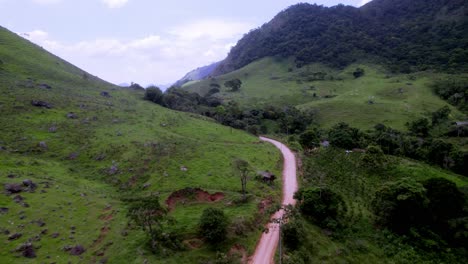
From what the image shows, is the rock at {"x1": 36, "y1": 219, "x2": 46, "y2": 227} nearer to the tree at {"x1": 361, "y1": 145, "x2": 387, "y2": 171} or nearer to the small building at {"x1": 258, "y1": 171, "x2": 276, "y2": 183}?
the small building at {"x1": 258, "y1": 171, "x2": 276, "y2": 183}

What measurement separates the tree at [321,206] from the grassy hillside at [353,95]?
72086 mm

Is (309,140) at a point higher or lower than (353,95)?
lower

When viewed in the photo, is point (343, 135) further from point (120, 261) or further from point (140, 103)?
point (140, 103)

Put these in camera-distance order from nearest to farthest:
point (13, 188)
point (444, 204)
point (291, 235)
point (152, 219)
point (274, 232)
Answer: point (152, 219), point (291, 235), point (274, 232), point (13, 188), point (444, 204)

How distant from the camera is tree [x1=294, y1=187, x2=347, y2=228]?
43219 millimetres

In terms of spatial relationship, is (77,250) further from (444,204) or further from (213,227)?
(444,204)

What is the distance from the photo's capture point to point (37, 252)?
33219mm

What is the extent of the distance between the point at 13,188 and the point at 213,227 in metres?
31.5

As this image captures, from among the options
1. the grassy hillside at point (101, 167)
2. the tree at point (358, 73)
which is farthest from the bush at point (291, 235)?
the tree at point (358, 73)

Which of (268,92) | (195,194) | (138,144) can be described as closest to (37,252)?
(195,194)

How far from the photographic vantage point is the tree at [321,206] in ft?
142

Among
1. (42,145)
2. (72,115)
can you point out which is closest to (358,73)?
(72,115)

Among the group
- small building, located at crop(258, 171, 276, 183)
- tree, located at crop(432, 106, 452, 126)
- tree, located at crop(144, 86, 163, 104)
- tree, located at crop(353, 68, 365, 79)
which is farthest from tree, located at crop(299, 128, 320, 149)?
tree, located at crop(353, 68, 365, 79)

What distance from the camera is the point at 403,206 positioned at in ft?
145
